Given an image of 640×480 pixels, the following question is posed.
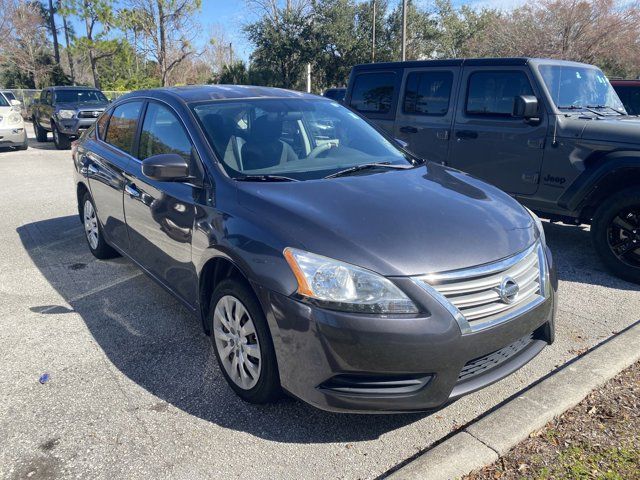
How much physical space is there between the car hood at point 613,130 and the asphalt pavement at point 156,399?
1247 mm

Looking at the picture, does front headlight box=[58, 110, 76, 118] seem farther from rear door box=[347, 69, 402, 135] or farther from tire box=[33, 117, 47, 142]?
rear door box=[347, 69, 402, 135]

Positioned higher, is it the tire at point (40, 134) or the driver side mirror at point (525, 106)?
the driver side mirror at point (525, 106)

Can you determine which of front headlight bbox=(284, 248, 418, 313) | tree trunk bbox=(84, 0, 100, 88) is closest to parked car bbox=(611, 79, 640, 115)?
front headlight bbox=(284, 248, 418, 313)

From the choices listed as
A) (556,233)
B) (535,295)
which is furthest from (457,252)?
(556,233)

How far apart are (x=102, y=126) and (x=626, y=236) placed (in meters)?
5.04

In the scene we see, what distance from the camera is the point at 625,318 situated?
13.1 ft

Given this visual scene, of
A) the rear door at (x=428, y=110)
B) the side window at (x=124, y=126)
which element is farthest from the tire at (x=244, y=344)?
the rear door at (x=428, y=110)

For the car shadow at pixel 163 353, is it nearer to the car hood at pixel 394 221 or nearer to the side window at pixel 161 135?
the car hood at pixel 394 221

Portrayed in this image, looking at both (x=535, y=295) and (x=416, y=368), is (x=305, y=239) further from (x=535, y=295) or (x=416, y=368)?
(x=535, y=295)

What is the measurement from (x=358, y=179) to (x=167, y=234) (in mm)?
1331

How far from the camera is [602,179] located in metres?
4.77

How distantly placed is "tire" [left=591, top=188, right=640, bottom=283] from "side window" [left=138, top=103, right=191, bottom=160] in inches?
148

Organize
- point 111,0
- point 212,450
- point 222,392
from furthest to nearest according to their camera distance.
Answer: point 111,0 → point 222,392 → point 212,450

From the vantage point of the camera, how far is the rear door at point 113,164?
433 centimetres
